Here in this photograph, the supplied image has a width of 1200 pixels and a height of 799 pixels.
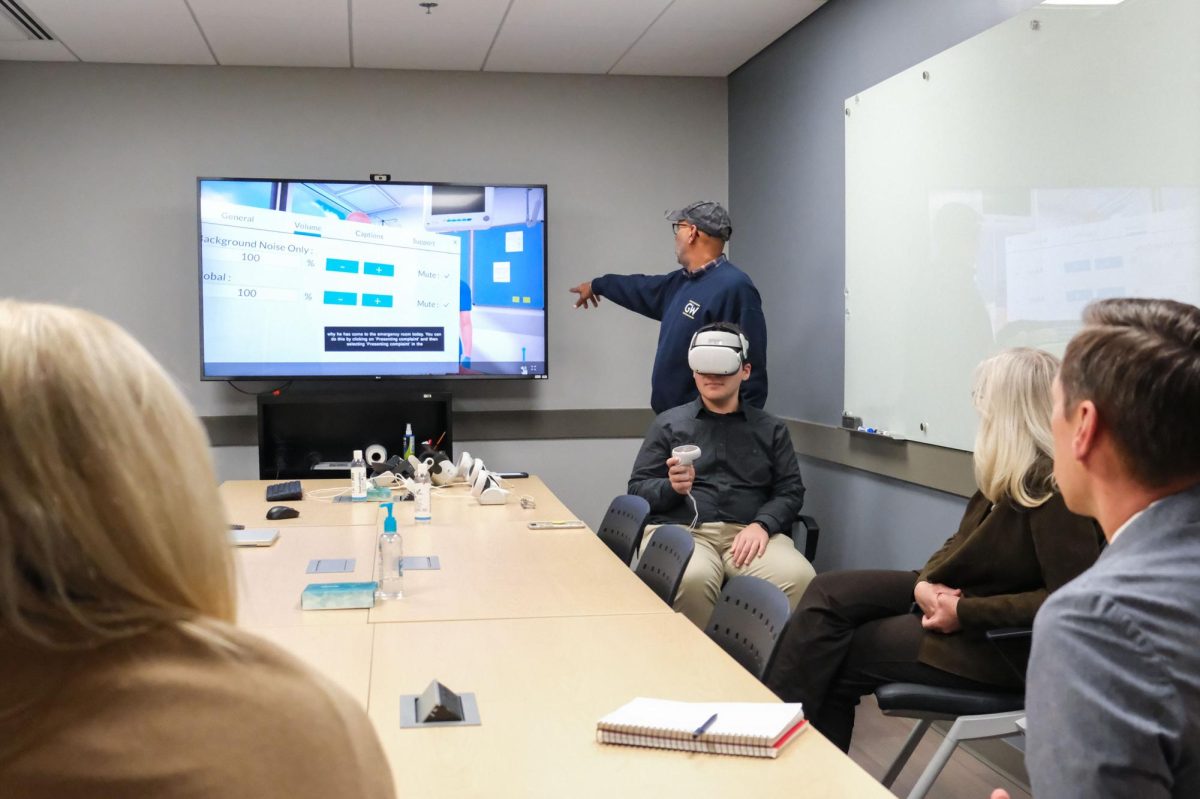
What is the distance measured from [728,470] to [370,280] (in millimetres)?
2411

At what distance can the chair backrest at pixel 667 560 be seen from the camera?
122 inches

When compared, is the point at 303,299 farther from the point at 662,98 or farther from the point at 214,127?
the point at 662,98

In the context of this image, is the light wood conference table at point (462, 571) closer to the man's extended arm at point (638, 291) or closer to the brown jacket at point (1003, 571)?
the brown jacket at point (1003, 571)

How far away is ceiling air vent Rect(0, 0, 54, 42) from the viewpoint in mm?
4770

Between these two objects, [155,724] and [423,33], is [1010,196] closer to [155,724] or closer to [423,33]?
[423,33]

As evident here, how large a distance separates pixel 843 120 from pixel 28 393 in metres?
4.35

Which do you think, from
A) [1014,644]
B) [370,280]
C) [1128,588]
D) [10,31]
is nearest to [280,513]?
[370,280]

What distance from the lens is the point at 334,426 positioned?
19.6 feet

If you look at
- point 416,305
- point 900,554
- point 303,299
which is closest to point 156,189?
point 303,299

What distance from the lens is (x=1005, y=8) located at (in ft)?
11.6

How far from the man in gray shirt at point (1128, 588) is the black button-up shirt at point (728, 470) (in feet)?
8.85

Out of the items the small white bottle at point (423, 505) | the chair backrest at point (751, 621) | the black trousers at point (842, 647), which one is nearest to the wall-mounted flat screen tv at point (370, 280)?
the small white bottle at point (423, 505)

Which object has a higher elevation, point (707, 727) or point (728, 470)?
point (728, 470)

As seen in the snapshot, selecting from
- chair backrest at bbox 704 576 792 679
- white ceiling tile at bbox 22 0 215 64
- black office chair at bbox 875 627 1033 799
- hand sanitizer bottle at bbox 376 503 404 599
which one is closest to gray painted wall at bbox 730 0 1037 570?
black office chair at bbox 875 627 1033 799
